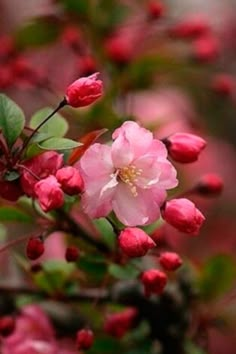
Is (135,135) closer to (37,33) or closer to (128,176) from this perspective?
(128,176)

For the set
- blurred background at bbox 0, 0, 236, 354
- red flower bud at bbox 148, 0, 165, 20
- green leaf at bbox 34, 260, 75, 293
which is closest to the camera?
green leaf at bbox 34, 260, 75, 293

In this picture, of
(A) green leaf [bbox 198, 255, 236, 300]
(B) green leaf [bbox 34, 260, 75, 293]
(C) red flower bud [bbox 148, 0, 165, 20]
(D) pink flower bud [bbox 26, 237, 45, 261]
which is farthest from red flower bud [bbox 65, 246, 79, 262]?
(C) red flower bud [bbox 148, 0, 165, 20]

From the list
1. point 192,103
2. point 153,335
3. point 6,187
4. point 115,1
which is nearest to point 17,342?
point 153,335

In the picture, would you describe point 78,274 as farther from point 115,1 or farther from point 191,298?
point 115,1

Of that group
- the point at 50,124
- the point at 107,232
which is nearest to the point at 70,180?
the point at 50,124

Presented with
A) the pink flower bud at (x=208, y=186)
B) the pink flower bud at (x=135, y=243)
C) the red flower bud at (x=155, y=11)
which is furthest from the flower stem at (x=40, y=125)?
the red flower bud at (x=155, y=11)

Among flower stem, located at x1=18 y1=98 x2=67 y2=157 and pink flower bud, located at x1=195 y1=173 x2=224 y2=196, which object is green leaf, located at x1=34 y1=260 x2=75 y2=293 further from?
flower stem, located at x1=18 y1=98 x2=67 y2=157

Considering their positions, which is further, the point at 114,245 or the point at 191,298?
the point at 191,298
